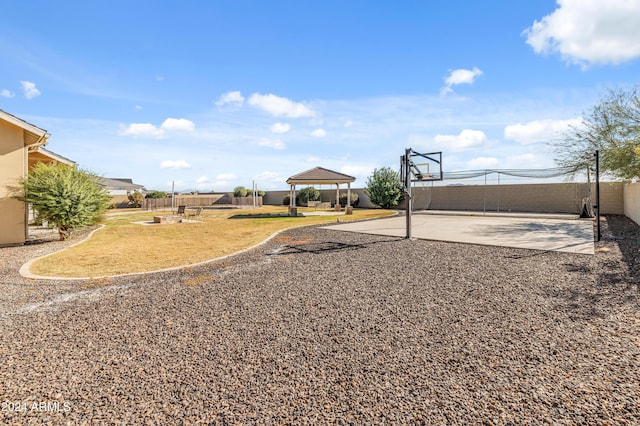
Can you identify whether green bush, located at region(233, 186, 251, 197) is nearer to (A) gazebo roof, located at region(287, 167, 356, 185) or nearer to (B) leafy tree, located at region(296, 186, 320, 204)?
(B) leafy tree, located at region(296, 186, 320, 204)

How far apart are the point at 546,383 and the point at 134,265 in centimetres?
731

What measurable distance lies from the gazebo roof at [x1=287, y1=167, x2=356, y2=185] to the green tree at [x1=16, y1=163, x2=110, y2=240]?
39.2 ft

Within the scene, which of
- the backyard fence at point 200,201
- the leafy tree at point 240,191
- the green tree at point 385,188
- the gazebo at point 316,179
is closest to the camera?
the gazebo at point 316,179

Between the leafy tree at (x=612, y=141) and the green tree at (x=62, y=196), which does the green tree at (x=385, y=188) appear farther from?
the green tree at (x=62, y=196)

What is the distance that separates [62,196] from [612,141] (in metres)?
22.1

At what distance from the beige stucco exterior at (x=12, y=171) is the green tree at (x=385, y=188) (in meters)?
21.0

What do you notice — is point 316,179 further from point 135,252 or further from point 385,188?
point 135,252

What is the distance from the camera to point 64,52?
9898 millimetres

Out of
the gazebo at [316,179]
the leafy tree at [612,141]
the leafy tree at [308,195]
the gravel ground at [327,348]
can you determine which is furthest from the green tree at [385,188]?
the gravel ground at [327,348]

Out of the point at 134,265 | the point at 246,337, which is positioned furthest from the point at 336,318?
the point at 134,265

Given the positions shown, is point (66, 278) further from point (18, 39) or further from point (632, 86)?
point (632, 86)

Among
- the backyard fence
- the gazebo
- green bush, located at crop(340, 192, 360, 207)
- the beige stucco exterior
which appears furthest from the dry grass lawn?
the backyard fence

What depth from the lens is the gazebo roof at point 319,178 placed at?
20806 mm

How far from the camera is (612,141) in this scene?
1384 centimetres
